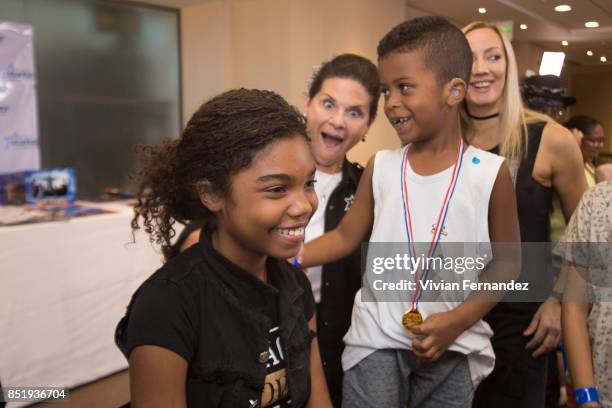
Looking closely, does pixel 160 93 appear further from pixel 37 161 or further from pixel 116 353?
pixel 116 353

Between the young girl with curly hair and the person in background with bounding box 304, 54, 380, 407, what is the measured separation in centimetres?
54

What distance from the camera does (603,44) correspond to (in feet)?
9.05

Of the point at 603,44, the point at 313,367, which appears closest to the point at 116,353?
the point at 313,367

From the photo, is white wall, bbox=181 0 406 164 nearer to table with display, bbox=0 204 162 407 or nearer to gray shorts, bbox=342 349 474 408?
table with display, bbox=0 204 162 407

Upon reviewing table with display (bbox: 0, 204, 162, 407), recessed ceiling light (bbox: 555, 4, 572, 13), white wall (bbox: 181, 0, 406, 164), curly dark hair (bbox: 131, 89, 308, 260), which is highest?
white wall (bbox: 181, 0, 406, 164)

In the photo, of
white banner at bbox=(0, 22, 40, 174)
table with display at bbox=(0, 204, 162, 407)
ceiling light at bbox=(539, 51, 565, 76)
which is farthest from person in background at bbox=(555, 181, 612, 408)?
white banner at bbox=(0, 22, 40, 174)

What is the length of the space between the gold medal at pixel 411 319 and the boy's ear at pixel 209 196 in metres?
0.49

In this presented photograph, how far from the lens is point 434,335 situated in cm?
124

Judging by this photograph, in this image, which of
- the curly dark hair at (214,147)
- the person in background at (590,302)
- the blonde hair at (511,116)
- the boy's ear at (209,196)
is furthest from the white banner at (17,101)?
the person in background at (590,302)

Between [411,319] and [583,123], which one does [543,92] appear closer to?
[583,123]

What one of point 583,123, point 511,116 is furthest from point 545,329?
point 583,123

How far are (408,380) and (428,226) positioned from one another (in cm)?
38

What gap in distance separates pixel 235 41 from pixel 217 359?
5946 mm

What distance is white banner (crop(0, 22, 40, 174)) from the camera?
4227 millimetres
